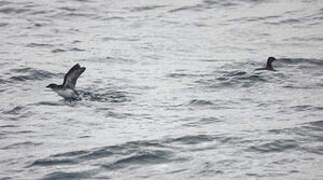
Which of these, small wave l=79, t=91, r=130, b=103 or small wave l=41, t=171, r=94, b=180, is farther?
small wave l=79, t=91, r=130, b=103

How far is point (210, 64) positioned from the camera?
77.1 feet

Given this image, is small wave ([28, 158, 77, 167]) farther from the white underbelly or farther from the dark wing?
the dark wing

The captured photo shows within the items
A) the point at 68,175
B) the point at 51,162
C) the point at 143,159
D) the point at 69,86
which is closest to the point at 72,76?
the point at 69,86

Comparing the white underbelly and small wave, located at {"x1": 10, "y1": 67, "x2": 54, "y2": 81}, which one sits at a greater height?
small wave, located at {"x1": 10, "y1": 67, "x2": 54, "y2": 81}

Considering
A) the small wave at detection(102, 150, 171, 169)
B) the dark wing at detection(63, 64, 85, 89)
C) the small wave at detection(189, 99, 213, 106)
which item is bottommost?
the small wave at detection(102, 150, 171, 169)

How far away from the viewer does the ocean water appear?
1495 centimetres

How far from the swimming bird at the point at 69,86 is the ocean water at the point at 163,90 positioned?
0.25m

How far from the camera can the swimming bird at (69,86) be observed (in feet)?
64.8

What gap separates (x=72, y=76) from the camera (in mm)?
20453

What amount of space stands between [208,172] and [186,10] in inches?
689

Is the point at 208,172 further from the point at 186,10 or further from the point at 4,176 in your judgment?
the point at 186,10

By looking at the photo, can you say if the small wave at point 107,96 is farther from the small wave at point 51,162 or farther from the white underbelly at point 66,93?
the small wave at point 51,162

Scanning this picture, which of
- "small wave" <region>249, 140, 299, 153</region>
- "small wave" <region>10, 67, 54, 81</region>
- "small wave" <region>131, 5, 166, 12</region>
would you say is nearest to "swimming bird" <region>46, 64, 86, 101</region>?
"small wave" <region>10, 67, 54, 81</region>

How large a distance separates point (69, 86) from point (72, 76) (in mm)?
405
